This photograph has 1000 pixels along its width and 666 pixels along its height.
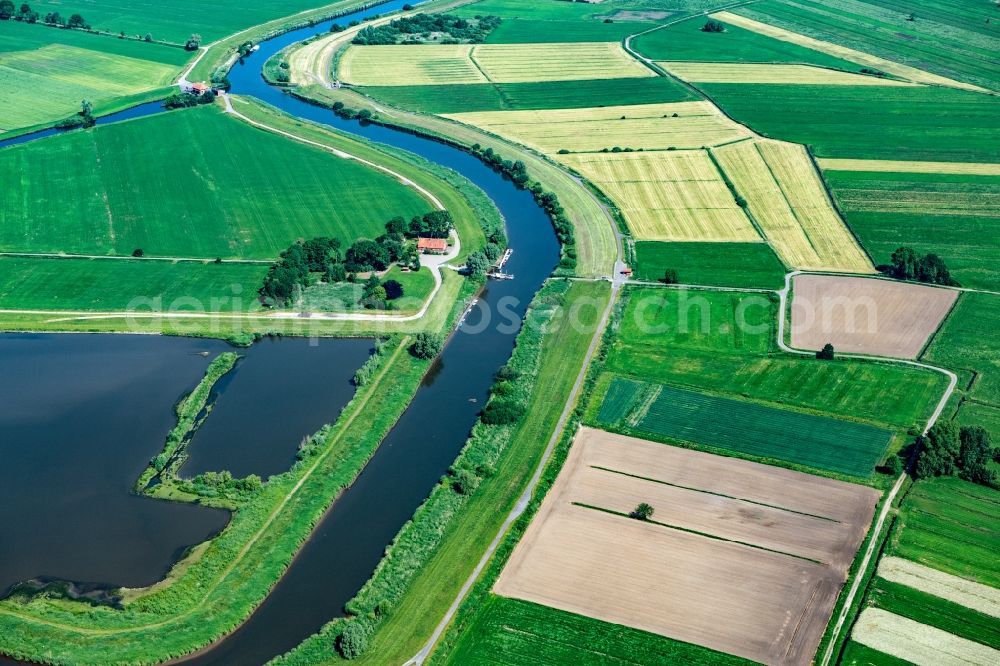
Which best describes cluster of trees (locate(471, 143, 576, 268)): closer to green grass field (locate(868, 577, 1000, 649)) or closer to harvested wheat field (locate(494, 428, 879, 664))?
harvested wheat field (locate(494, 428, 879, 664))

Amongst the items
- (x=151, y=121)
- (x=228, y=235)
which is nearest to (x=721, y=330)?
(x=228, y=235)

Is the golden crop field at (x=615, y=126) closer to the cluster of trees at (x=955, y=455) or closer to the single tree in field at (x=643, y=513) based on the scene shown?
the cluster of trees at (x=955, y=455)

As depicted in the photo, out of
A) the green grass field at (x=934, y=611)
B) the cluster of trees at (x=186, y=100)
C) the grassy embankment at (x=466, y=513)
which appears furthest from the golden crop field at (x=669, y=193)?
the cluster of trees at (x=186, y=100)

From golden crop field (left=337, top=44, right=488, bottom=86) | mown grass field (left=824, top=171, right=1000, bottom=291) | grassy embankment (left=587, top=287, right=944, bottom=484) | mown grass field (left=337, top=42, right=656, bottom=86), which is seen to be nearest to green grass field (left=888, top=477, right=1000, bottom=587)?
grassy embankment (left=587, top=287, right=944, bottom=484)

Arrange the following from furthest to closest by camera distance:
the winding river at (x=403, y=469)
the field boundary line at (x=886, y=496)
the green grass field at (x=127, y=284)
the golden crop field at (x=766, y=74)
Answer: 1. the golden crop field at (x=766, y=74)
2. the green grass field at (x=127, y=284)
3. the winding river at (x=403, y=469)
4. the field boundary line at (x=886, y=496)

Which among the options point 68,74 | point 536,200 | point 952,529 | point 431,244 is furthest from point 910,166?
point 68,74
